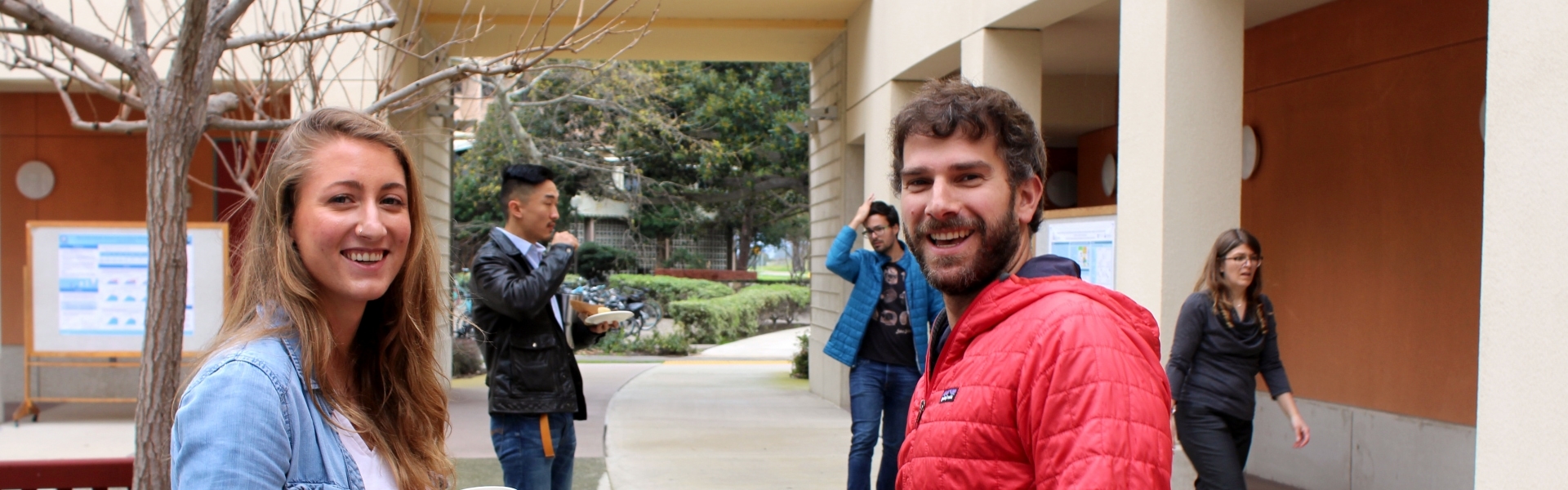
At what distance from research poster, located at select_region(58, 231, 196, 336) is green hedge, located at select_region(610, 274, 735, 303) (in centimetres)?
1556

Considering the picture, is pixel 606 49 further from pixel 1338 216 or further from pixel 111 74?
pixel 1338 216

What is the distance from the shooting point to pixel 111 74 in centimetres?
918

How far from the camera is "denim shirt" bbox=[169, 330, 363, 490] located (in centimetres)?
144

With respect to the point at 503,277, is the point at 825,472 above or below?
below

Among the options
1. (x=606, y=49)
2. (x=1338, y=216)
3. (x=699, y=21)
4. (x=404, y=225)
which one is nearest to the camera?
(x=404, y=225)

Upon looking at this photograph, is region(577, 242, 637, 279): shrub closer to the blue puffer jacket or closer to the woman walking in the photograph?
the blue puffer jacket

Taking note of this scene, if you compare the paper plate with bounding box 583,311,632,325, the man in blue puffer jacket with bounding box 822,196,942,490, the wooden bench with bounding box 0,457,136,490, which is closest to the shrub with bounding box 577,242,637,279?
the man in blue puffer jacket with bounding box 822,196,942,490

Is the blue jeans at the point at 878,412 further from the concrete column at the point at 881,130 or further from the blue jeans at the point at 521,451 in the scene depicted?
the concrete column at the point at 881,130

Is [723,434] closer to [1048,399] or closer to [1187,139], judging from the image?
[1187,139]

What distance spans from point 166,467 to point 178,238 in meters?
0.71

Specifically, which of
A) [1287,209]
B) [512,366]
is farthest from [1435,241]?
[512,366]

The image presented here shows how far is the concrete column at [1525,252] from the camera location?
11.6 feet

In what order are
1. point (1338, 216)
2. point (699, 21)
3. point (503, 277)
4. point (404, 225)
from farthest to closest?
point (699, 21) → point (1338, 216) → point (503, 277) → point (404, 225)

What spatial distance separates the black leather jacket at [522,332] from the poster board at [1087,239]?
278 cm
